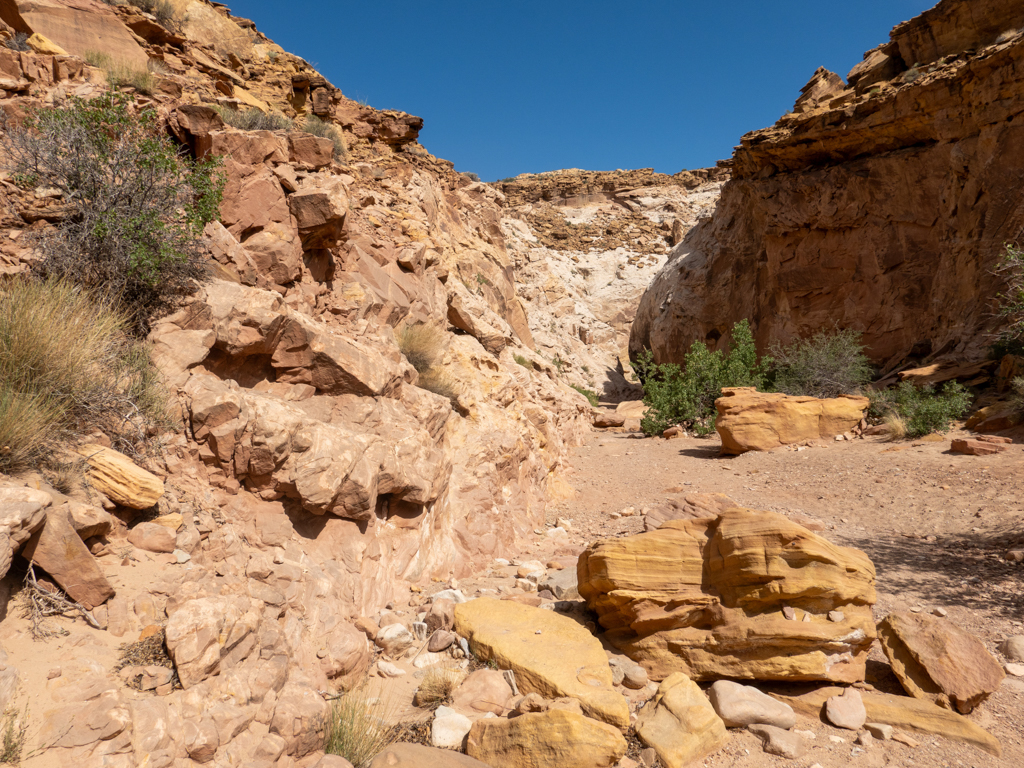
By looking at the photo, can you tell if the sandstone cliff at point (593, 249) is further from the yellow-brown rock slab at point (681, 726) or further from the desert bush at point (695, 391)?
the yellow-brown rock slab at point (681, 726)

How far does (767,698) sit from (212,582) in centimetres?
324

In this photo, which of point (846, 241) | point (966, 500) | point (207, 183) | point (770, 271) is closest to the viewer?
point (207, 183)

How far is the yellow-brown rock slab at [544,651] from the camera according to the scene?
3.20m

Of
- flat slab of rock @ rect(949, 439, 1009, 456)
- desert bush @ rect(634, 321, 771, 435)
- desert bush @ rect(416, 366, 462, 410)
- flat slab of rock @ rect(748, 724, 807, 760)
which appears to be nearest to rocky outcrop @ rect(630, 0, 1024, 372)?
A: desert bush @ rect(634, 321, 771, 435)

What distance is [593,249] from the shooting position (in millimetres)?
33219

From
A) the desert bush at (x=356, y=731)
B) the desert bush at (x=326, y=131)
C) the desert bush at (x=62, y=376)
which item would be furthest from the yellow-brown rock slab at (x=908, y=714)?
the desert bush at (x=326, y=131)

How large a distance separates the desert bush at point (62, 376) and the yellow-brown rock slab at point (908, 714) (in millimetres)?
4319

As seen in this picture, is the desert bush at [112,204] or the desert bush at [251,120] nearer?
the desert bush at [112,204]

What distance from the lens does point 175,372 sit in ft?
12.8

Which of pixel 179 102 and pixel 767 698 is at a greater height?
pixel 179 102

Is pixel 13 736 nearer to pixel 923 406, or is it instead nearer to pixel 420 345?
pixel 420 345

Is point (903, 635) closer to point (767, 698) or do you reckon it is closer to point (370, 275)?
point (767, 698)

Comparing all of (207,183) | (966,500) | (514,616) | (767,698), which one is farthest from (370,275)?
(966,500)

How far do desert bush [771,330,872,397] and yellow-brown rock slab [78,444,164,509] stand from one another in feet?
50.3
